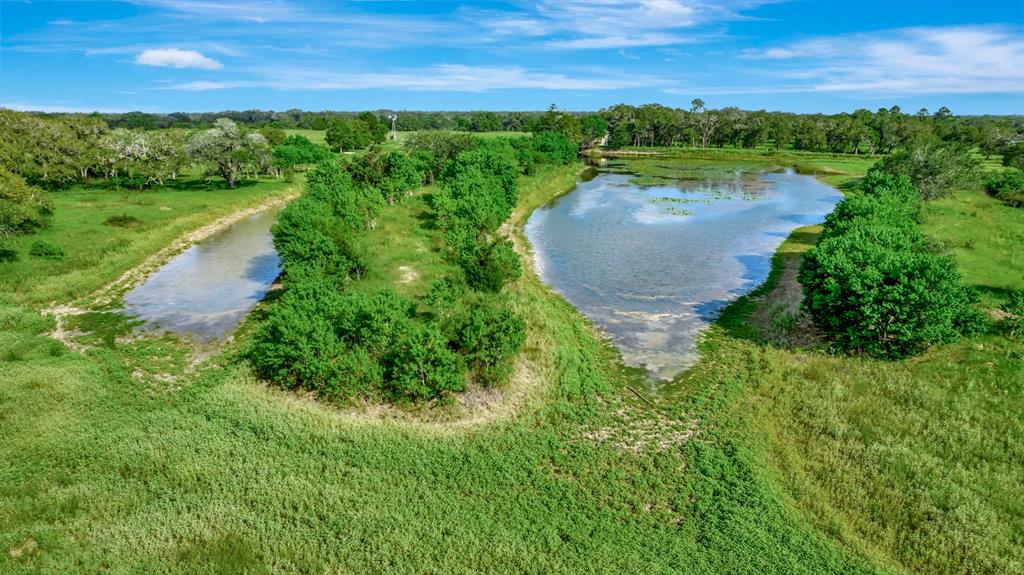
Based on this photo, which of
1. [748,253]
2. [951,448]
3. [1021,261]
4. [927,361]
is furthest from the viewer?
[748,253]

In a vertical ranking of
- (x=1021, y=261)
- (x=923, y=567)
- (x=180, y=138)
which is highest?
(x=180, y=138)

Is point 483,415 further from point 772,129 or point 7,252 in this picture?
point 772,129

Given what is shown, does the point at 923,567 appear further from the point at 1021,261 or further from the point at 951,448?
the point at 1021,261

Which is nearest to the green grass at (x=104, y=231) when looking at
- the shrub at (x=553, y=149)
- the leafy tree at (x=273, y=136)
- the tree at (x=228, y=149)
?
the tree at (x=228, y=149)

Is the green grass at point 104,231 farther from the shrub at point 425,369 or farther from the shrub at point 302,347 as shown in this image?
the shrub at point 425,369

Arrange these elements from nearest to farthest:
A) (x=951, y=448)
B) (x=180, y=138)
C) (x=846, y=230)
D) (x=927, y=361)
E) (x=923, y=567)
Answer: (x=923, y=567)
(x=951, y=448)
(x=927, y=361)
(x=846, y=230)
(x=180, y=138)

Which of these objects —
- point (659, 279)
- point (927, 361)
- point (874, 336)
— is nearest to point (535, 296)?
point (659, 279)
